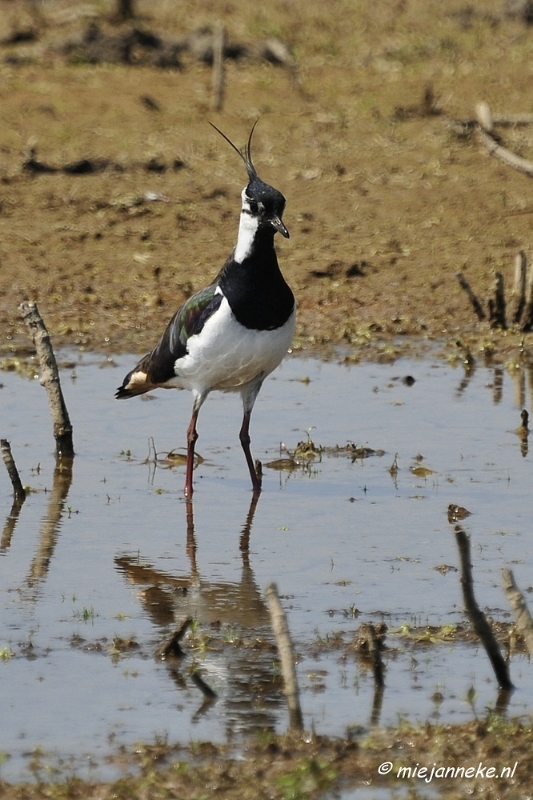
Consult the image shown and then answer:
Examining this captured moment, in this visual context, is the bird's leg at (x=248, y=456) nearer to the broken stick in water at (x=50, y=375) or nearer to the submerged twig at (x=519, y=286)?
the broken stick in water at (x=50, y=375)

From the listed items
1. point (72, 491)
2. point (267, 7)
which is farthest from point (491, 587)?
point (267, 7)

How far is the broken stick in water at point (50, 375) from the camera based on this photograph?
8.78m

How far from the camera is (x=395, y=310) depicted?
12.7 metres

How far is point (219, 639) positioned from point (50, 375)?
10.2 feet

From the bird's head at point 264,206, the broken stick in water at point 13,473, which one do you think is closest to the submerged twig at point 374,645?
the broken stick in water at point 13,473

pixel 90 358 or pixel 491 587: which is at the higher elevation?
pixel 491 587

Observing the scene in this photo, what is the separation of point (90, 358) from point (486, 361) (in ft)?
10.1

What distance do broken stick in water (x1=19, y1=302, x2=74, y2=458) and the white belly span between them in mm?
755

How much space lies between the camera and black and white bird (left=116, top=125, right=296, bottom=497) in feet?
27.4

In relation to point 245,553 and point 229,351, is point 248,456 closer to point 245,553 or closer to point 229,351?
point 229,351

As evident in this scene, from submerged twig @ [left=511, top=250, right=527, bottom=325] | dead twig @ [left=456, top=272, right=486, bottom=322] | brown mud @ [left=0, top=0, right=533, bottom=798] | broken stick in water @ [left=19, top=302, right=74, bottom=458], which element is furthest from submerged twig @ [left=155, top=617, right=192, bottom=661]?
submerged twig @ [left=511, top=250, right=527, bottom=325]

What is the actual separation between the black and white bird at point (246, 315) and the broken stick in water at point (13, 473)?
3.18ft

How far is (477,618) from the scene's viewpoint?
514 centimetres

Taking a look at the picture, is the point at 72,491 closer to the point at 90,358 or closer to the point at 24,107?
the point at 90,358
